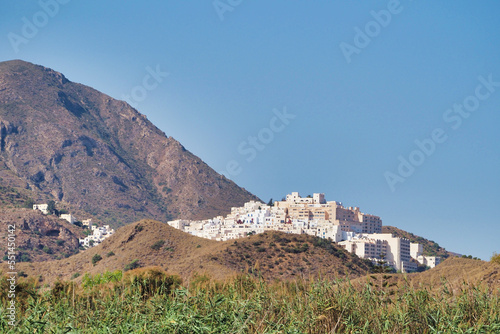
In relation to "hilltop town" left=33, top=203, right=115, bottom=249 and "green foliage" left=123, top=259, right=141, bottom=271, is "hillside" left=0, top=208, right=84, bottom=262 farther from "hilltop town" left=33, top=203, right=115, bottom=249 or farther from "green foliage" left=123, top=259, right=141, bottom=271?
"green foliage" left=123, top=259, right=141, bottom=271

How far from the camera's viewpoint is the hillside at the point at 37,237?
335 ft

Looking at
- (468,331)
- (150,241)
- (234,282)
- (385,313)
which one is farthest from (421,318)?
(150,241)

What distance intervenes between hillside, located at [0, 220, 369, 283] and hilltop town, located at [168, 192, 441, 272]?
37.0 metres

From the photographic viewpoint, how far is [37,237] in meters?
109

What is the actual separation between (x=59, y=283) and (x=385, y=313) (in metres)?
13.8

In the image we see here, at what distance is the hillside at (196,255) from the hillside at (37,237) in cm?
3235

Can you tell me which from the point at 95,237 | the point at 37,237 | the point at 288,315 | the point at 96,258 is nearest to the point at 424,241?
the point at 95,237

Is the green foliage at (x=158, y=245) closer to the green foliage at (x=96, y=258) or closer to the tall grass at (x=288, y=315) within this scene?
the green foliage at (x=96, y=258)

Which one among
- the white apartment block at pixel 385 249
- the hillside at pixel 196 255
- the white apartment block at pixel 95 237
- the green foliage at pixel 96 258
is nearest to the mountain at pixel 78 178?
the white apartment block at pixel 95 237

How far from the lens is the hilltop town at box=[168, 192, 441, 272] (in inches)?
4341

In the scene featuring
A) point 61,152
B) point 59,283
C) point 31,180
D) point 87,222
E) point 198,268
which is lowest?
point 59,283

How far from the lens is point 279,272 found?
6016 centimetres

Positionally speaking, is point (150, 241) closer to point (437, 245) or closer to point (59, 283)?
point (59, 283)

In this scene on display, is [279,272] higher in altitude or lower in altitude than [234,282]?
higher
